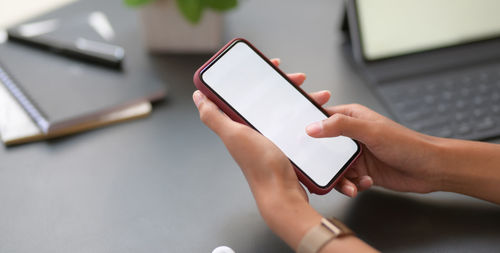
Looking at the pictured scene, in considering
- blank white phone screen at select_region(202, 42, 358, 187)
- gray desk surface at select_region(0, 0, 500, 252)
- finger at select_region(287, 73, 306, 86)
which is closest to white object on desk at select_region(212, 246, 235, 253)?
gray desk surface at select_region(0, 0, 500, 252)

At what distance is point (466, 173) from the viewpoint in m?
0.57

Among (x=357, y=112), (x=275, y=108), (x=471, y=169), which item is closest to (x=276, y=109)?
(x=275, y=108)

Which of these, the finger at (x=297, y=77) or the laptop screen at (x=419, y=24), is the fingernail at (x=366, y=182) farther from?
the laptop screen at (x=419, y=24)

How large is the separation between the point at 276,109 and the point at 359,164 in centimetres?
13

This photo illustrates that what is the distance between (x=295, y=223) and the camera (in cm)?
47

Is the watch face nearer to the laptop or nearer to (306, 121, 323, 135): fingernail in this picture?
(306, 121, 323, 135): fingernail

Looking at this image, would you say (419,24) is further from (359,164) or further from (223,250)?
(223,250)

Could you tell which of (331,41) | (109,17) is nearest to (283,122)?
(331,41)

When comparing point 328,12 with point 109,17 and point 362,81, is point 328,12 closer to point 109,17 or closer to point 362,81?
point 362,81

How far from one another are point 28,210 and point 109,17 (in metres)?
0.42

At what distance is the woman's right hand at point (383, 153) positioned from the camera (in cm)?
52

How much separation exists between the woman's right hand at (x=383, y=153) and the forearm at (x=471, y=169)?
1cm

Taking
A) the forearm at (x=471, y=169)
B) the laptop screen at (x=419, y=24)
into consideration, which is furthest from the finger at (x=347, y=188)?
the laptop screen at (x=419, y=24)

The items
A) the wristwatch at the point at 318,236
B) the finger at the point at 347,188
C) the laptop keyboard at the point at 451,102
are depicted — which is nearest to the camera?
the wristwatch at the point at 318,236
